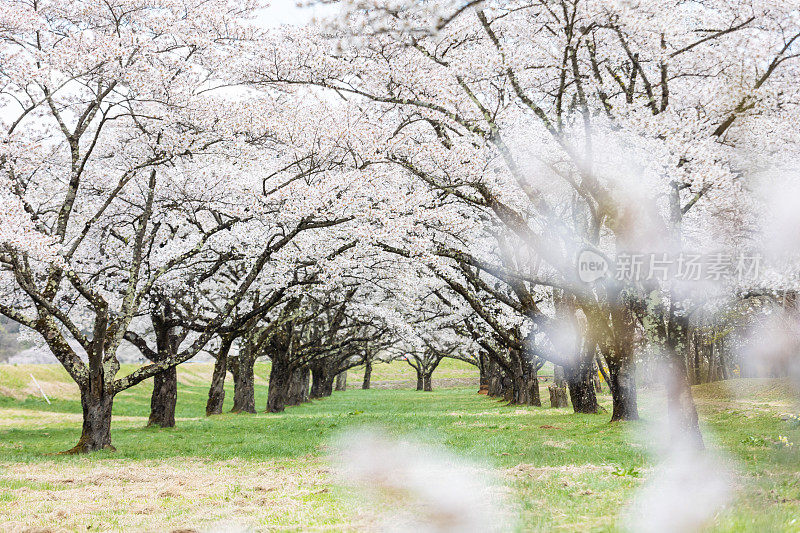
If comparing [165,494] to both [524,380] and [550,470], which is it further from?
[524,380]

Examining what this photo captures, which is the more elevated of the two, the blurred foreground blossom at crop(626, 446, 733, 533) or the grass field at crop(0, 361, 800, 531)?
the blurred foreground blossom at crop(626, 446, 733, 533)

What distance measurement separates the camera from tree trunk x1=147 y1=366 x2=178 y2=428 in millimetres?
24016

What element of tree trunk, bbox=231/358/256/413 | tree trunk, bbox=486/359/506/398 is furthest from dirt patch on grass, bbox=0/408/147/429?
tree trunk, bbox=486/359/506/398

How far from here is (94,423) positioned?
53.1 feet

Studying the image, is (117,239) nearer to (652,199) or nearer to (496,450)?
(496,450)

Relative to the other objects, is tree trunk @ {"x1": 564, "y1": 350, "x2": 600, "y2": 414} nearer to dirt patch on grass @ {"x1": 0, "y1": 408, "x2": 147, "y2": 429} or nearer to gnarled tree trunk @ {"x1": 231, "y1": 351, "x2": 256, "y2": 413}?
gnarled tree trunk @ {"x1": 231, "y1": 351, "x2": 256, "y2": 413}

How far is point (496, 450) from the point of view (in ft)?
45.3

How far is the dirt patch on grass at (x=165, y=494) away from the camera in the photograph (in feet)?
25.4

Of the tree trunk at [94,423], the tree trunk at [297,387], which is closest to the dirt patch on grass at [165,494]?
the tree trunk at [94,423]

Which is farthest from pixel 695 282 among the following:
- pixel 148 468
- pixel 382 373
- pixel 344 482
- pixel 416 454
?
pixel 382 373

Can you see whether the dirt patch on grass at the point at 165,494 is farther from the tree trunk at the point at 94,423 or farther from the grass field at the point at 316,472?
the tree trunk at the point at 94,423

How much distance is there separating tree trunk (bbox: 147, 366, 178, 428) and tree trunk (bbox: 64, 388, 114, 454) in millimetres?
7538

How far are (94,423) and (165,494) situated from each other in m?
7.83

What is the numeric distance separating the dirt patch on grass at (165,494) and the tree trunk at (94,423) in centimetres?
223
